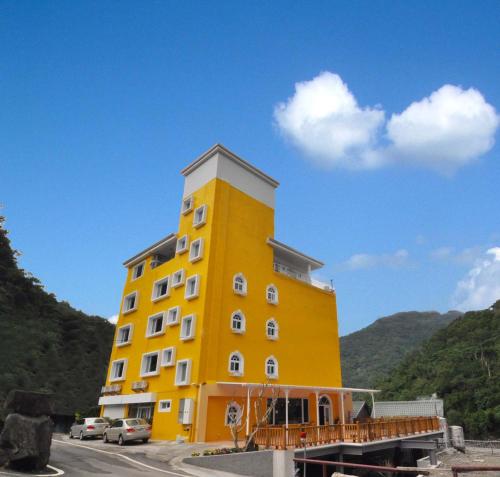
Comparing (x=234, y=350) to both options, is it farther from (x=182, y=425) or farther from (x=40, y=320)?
(x=40, y=320)

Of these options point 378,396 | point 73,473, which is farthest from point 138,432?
point 378,396

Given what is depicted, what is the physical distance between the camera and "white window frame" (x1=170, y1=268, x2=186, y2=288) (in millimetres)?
31641

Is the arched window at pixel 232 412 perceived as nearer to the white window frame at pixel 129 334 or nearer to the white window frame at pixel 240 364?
the white window frame at pixel 240 364

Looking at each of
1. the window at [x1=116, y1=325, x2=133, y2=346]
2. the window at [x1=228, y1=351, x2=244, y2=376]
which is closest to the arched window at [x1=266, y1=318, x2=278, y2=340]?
the window at [x1=228, y1=351, x2=244, y2=376]

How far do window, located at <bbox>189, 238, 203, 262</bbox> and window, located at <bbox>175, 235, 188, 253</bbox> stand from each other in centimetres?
105

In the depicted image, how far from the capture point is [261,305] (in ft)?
104

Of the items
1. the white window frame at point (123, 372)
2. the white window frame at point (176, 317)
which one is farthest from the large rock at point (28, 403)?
the white window frame at point (123, 372)

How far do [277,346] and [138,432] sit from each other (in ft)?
36.5

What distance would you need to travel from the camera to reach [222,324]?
93.3 ft

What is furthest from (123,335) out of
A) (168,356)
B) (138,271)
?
(168,356)

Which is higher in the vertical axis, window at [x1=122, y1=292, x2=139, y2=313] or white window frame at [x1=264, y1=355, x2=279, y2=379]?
window at [x1=122, y1=292, x2=139, y2=313]

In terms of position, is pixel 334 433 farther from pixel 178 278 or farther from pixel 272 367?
pixel 178 278

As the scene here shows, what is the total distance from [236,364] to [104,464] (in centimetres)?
1263

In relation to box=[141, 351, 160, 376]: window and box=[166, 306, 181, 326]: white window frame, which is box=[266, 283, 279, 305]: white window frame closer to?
box=[166, 306, 181, 326]: white window frame
